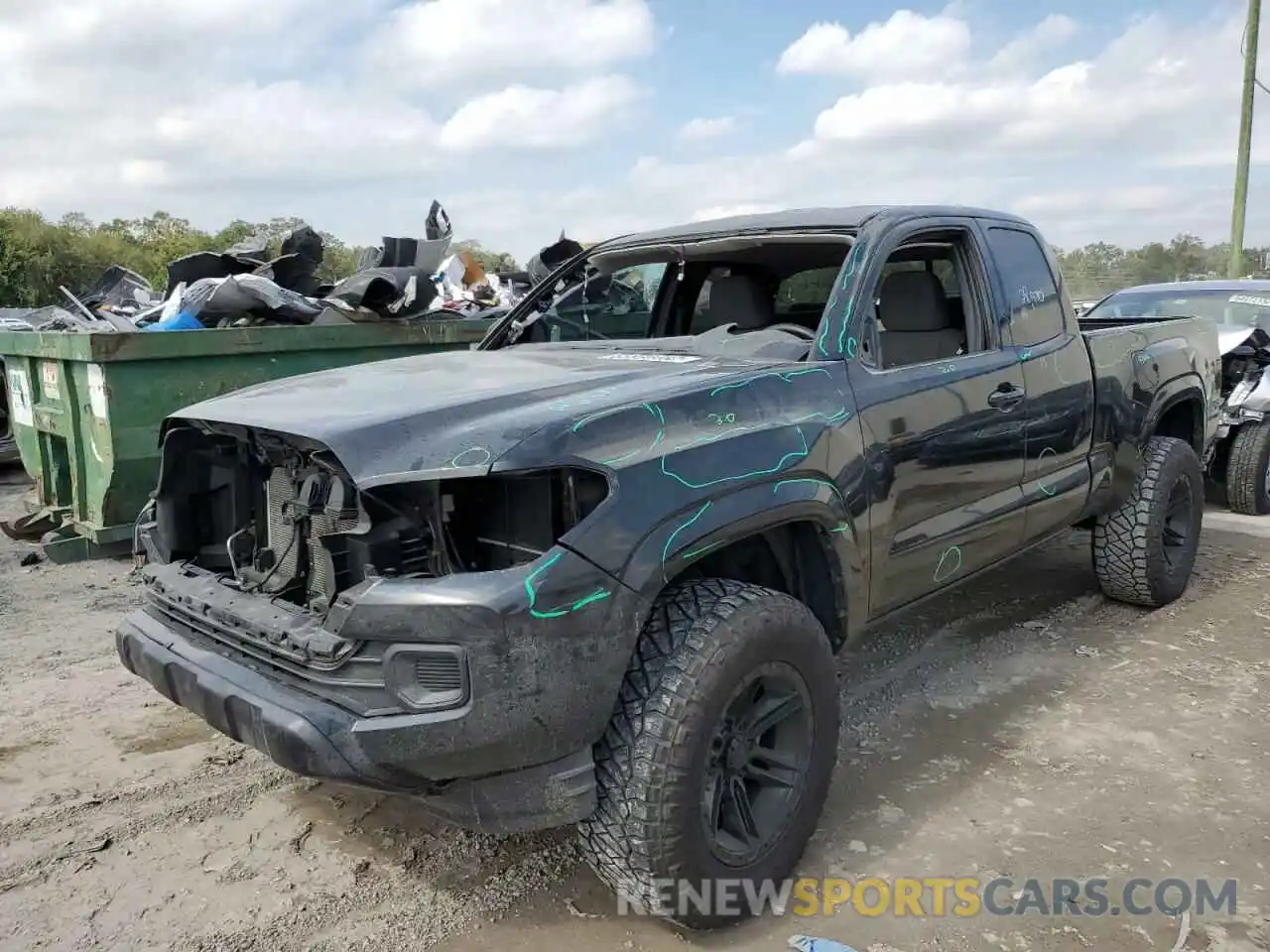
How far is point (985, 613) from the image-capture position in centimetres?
507

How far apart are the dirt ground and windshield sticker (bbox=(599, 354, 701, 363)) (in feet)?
4.89

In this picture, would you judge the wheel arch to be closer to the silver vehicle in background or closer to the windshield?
the silver vehicle in background

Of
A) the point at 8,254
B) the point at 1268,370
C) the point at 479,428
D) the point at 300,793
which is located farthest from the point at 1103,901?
the point at 8,254

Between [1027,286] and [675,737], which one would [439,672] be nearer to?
[675,737]

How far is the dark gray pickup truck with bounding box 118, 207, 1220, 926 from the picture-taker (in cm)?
220

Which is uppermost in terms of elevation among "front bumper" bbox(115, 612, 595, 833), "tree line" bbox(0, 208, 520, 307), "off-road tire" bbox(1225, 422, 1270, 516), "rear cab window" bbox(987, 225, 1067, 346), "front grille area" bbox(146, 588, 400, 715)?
"tree line" bbox(0, 208, 520, 307)

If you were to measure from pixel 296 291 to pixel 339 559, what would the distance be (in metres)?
4.62

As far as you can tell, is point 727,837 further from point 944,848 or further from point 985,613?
point 985,613

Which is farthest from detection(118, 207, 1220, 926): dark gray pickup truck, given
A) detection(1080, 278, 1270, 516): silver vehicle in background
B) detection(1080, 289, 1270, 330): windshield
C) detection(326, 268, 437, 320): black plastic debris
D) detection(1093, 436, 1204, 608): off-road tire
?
detection(1080, 289, 1270, 330): windshield

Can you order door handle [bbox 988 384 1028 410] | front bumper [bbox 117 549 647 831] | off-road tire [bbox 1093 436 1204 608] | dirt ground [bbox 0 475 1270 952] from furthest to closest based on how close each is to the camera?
off-road tire [bbox 1093 436 1204 608], door handle [bbox 988 384 1028 410], dirt ground [bbox 0 475 1270 952], front bumper [bbox 117 549 647 831]

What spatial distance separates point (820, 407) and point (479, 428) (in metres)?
1.03

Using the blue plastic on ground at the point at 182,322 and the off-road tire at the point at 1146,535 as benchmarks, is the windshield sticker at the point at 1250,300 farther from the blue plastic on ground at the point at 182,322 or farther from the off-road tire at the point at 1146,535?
the blue plastic on ground at the point at 182,322

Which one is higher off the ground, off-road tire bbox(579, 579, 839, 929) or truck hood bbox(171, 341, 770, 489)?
truck hood bbox(171, 341, 770, 489)

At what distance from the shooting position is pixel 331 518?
8.23 ft
